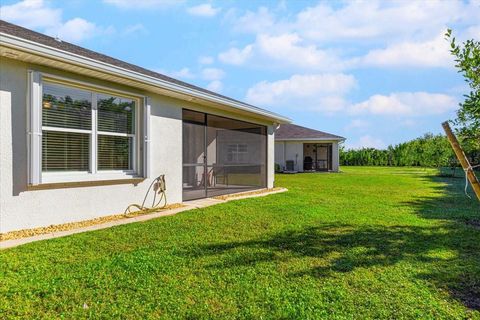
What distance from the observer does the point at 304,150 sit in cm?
2845

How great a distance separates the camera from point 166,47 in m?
12.8

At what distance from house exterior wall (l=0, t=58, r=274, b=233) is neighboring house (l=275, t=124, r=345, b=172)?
18977 mm

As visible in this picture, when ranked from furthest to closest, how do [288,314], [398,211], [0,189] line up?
1. [398,211]
2. [0,189]
3. [288,314]

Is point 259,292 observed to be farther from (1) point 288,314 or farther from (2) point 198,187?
(2) point 198,187

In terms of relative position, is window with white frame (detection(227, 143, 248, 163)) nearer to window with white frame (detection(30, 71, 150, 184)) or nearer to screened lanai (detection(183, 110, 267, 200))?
screened lanai (detection(183, 110, 267, 200))

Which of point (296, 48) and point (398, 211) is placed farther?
point (296, 48)

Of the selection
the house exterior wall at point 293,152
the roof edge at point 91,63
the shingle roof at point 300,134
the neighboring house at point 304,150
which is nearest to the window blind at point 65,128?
the roof edge at point 91,63

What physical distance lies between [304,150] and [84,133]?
23.6 meters

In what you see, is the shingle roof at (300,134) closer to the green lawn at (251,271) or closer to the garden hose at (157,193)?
the garden hose at (157,193)

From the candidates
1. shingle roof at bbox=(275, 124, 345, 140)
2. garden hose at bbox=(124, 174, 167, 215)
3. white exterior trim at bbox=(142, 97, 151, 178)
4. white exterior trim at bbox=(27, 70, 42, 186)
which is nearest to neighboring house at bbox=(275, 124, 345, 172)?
shingle roof at bbox=(275, 124, 345, 140)

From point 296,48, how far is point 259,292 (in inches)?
433

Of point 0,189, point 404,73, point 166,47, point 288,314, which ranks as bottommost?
point 288,314

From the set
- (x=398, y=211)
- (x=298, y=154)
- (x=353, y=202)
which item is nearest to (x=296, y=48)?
(x=353, y=202)

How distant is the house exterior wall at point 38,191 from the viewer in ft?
16.9
